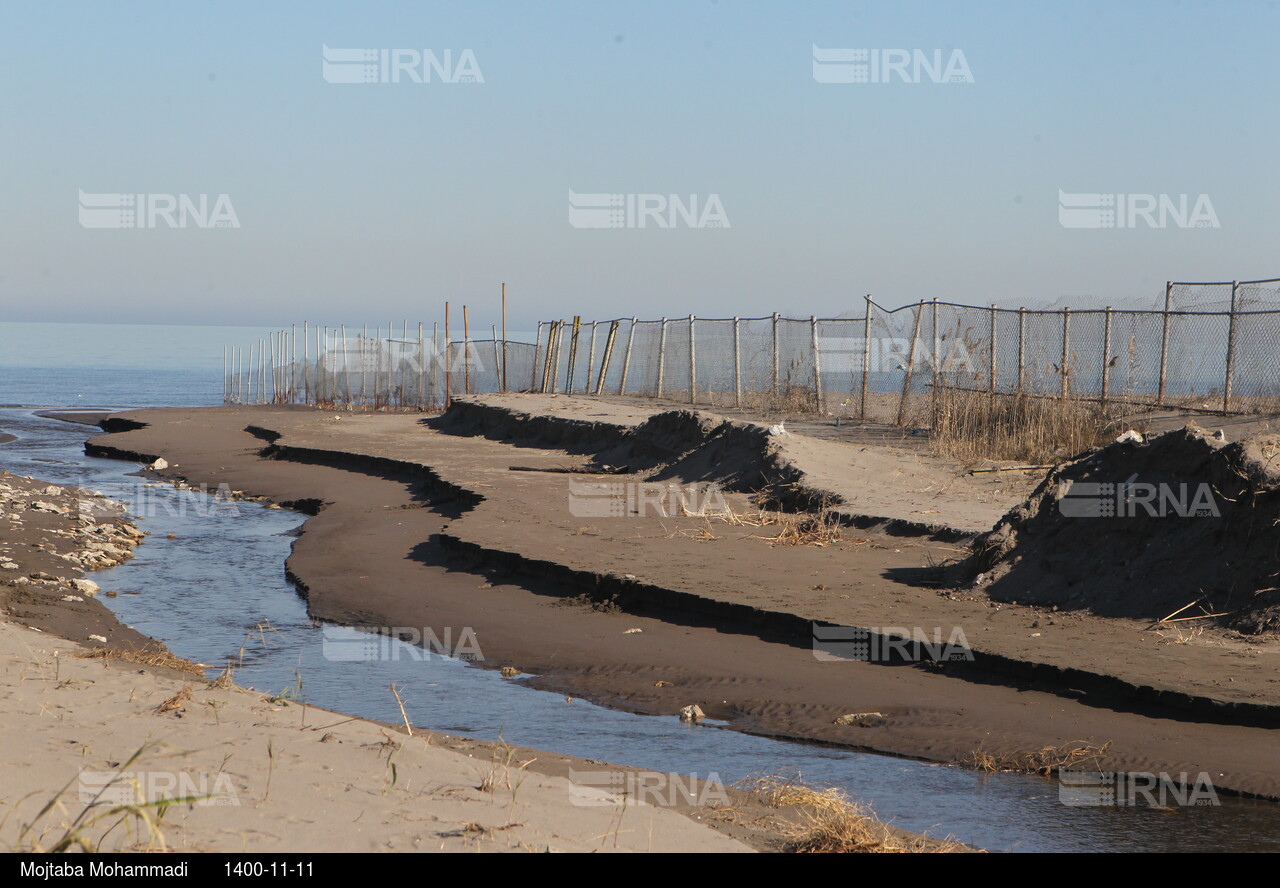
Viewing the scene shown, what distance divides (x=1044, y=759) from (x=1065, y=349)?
1241 centimetres

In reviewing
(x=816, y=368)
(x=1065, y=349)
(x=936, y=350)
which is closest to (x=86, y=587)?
(x=1065, y=349)

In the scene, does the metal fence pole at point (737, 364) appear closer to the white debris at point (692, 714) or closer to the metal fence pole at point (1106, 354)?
the metal fence pole at point (1106, 354)

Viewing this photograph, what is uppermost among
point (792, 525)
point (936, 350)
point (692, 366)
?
point (936, 350)

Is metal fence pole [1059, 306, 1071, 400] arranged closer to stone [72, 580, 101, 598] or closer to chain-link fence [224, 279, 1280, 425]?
chain-link fence [224, 279, 1280, 425]

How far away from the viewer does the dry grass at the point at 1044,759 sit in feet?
19.0

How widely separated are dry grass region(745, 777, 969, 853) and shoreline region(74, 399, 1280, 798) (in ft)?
3.83

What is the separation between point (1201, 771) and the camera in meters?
5.64

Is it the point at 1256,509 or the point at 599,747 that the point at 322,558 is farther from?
the point at 1256,509

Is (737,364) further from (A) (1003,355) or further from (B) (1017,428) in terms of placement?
(B) (1017,428)

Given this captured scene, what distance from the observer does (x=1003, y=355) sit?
18797 mm

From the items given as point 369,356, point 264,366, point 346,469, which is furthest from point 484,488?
point 264,366

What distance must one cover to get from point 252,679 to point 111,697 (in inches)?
59.6

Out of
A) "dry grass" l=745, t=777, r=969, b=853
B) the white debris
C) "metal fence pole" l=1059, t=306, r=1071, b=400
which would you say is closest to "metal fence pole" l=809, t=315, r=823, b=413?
"metal fence pole" l=1059, t=306, r=1071, b=400

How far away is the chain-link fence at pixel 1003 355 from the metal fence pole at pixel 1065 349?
0.02 m
